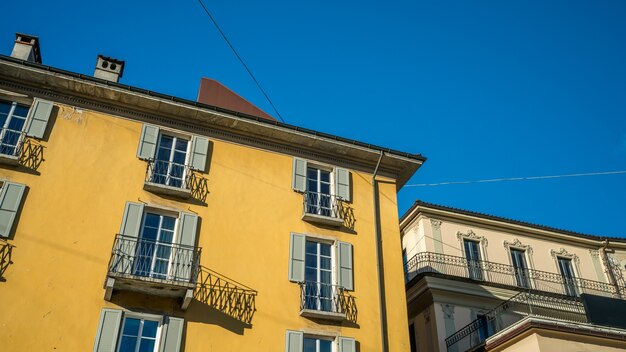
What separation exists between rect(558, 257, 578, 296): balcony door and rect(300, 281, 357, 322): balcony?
13.8 metres

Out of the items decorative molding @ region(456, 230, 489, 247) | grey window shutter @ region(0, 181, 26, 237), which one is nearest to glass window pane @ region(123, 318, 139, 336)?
grey window shutter @ region(0, 181, 26, 237)

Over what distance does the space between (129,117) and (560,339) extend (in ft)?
47.6

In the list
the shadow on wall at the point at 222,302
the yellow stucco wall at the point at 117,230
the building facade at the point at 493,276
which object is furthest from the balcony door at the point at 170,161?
the building facade at the point at 493,276

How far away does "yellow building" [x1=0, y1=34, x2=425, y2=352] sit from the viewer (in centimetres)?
1418

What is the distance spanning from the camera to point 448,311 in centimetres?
2203

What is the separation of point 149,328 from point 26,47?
10.7 meters

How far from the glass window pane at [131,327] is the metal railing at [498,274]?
480 inches

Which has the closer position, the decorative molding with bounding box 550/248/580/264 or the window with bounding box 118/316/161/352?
the window with bounding box 118/316/161/352

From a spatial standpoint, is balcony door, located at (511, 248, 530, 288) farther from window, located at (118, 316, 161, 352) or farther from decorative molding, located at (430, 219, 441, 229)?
window, located at (118, 316, 161, 352)

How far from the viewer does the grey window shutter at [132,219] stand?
605 inches

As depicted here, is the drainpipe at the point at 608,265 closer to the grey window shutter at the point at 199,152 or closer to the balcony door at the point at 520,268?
the balcony door at the point at 520,268

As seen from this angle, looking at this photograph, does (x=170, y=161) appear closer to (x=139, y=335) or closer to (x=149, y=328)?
(x=149, y=328)

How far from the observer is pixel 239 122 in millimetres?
18312

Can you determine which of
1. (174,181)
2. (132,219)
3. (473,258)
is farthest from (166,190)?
(473,258)
